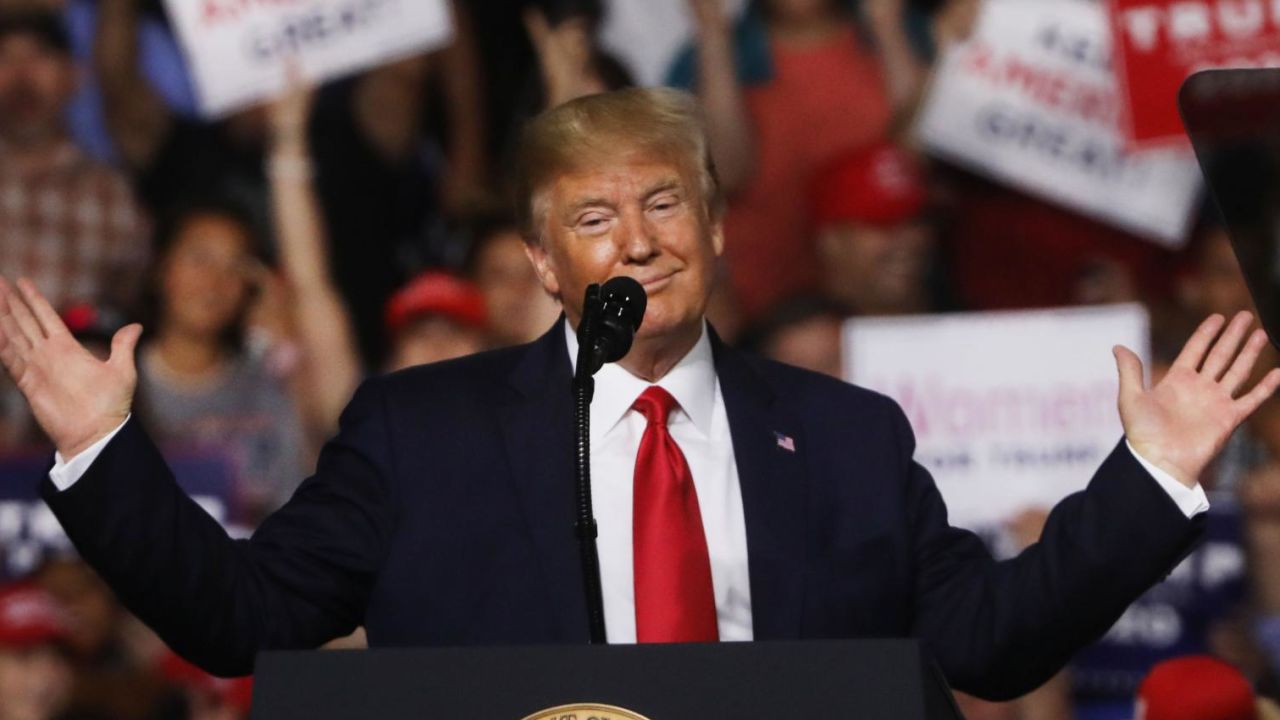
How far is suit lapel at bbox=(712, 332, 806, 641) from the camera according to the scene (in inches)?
88.4

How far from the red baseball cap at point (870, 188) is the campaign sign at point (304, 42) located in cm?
108

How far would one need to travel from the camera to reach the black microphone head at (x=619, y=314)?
6.86 feet

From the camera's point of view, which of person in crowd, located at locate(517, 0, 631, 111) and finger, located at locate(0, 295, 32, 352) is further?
person in crowd, located at locate(517, 0, 631, 111)

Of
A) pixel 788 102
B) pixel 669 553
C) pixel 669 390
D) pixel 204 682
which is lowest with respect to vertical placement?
pixel 204 682

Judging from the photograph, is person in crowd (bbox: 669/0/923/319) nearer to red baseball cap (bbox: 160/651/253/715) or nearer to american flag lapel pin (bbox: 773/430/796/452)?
red baseball cap (bbox: 160/651/253/715)

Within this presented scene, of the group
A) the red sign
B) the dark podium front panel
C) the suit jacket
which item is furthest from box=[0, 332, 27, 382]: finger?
the red sign

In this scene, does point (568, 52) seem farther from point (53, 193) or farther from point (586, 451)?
point (586, 451)

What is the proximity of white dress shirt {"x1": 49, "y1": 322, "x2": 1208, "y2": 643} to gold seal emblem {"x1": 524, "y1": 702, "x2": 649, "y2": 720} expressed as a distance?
45 cm

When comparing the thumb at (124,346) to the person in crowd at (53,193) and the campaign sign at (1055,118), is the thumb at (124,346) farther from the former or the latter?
the campaign sign at (1055,118)

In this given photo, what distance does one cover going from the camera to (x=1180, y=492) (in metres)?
2.15

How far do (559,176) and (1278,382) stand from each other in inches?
32.5

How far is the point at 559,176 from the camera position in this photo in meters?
2.40

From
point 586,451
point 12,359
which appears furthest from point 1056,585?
point 12,359

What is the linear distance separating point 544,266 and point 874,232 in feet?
9.90
